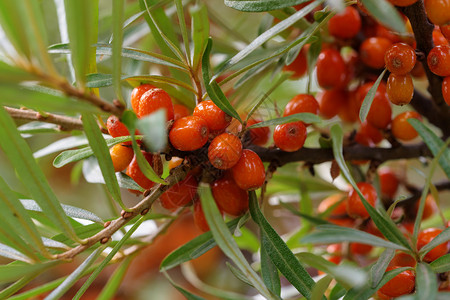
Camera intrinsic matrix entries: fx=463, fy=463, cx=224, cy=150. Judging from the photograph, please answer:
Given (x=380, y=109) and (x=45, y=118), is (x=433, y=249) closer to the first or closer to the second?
(x=380, y=109)

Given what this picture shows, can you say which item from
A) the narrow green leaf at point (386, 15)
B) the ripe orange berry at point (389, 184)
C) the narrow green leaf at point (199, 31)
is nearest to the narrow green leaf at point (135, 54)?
the narrow green leaf at point (199, 31)

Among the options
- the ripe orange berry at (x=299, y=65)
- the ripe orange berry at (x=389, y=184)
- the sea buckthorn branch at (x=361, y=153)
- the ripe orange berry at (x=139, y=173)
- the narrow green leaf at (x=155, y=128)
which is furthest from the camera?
the ripe orange berry at (x=389, y=184)

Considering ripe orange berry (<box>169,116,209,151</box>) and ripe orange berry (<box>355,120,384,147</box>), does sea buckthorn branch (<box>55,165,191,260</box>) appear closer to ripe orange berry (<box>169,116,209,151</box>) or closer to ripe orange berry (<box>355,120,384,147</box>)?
ripe orange berry (<box>169,116,209,151</box>)

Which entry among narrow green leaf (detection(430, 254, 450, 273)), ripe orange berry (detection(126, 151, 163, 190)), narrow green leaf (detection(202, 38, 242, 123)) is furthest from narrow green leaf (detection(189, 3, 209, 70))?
narrow green leaf (detection(430, 254, 450, 273))

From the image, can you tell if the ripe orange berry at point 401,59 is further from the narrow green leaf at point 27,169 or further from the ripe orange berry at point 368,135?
the narrow green leaf at point 27,169

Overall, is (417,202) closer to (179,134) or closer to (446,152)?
(446,152)

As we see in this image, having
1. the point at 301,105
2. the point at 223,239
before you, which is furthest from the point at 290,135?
the point at 223,239

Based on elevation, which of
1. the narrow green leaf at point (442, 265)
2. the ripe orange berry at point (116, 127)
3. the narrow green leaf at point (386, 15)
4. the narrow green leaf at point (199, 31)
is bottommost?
the narrow green leaf at point (442, 265)

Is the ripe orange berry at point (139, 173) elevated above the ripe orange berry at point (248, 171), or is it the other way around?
the ripe orange berry at point (139, 173)

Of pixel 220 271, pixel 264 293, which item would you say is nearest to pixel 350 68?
pixel 264 293
